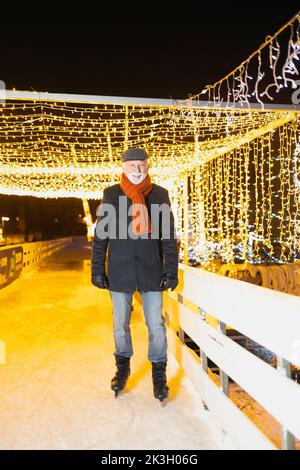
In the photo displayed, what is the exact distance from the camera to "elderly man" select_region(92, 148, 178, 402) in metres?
2.71

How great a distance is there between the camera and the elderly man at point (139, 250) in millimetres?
2711

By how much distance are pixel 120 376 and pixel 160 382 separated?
312 mm

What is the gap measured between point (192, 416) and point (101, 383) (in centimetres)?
87

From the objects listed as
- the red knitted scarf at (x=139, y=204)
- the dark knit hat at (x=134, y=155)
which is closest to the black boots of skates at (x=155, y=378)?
the red knitted scarf at (x=139, y=204)

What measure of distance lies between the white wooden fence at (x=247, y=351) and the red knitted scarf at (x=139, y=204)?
510 millimetres

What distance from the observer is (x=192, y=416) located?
8.07 ft

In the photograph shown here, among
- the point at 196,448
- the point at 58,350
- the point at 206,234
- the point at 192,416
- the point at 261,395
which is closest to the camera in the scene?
the point at 261,395

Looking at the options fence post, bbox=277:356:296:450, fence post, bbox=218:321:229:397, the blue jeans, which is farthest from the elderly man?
fence post, bbox=277:356:296:450

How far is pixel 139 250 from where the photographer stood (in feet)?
8.95

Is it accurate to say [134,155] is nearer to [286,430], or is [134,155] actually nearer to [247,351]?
[247,351]

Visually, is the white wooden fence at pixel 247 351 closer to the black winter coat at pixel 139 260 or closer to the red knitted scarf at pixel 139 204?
the black winter coat at pixel 139 260

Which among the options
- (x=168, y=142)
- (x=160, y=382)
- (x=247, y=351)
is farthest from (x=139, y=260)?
(x=168, y=142)
